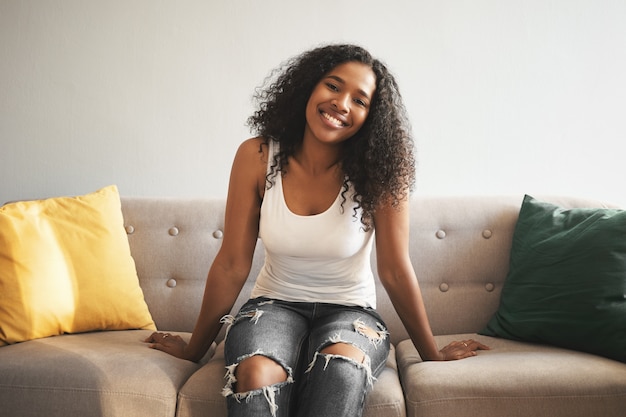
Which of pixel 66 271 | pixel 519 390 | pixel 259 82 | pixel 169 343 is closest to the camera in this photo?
pixel 519 390

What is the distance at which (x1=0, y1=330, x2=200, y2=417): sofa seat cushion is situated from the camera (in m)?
1.61

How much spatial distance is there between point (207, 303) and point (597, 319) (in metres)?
1.05

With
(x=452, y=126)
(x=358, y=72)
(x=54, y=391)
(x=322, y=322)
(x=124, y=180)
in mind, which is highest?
(x=358, y=72)

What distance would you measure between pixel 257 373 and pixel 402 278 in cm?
52

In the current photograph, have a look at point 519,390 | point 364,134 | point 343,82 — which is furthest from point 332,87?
point 519,390

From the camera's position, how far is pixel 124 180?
255cm

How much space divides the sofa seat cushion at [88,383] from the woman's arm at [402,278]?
1.94 feet

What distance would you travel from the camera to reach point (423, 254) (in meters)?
2.19

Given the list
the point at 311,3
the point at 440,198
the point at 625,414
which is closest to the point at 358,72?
the point at 440,198

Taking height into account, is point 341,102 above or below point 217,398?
above

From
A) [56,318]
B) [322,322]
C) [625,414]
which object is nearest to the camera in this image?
[625,414]

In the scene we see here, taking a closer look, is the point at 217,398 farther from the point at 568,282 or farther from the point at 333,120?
the point at 568,282

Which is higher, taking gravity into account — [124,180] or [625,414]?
[124,180]

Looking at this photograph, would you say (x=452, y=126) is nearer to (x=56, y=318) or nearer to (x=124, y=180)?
(x=124, y=180)
